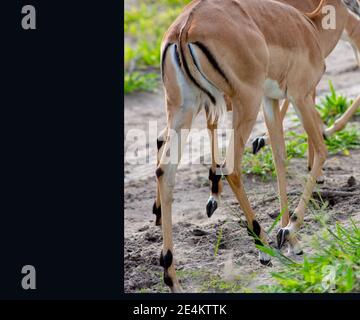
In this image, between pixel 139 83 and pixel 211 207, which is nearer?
pixel 211 207

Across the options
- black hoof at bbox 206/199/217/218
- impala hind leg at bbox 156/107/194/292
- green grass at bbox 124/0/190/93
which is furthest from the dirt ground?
green grass at bbox 124/0/190/93

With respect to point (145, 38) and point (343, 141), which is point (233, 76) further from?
point (145, 38)

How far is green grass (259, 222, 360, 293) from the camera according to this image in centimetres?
516

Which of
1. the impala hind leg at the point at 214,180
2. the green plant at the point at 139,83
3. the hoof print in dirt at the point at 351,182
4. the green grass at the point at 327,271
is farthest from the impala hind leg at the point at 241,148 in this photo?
the green plant at the point at 139,83

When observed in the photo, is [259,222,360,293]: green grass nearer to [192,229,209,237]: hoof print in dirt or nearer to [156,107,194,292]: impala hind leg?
[156,107,194,292]: impala hind leg

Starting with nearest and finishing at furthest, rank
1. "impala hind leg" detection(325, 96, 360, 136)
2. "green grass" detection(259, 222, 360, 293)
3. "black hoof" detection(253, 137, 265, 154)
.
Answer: "green grass" detection(259, 222, 360, 293) < "black hoof" detection(253, 137, 265, 154) < "impala hind leg" detection(325, 96, 360, 136)

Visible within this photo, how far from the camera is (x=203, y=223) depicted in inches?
286

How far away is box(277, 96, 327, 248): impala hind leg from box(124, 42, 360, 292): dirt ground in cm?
15

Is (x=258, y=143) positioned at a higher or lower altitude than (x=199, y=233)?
higher

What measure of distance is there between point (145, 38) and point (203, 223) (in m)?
5.57

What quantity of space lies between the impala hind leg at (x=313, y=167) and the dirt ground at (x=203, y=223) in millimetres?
153

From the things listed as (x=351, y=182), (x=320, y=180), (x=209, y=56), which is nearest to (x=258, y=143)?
(x=320, y=180)
